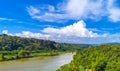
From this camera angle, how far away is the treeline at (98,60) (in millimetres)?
29269

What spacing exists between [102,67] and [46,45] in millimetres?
71016

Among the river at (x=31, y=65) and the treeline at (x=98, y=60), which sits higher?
the treeline at (x=98, y=60)

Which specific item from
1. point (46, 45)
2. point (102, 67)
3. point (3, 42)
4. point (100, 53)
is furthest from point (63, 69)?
point (46, 45)

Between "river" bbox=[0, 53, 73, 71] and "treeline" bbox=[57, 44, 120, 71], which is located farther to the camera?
"river" bbox=[0, 53, 73, 71]

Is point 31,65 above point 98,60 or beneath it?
beneath

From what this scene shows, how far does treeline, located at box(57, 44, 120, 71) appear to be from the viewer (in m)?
29.3

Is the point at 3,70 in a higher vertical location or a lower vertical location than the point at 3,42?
lower

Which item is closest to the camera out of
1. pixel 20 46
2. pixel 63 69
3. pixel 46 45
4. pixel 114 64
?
pixel 63 69

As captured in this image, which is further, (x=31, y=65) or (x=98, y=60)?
(x=31, y=65)

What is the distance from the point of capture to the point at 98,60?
33562 mm

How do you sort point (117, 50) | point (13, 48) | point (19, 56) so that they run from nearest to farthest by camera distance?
point (117, 50)
point (19, 56)
point (13, 48)

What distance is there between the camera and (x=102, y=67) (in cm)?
3156

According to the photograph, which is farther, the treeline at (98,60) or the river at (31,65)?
the river at (31,65)

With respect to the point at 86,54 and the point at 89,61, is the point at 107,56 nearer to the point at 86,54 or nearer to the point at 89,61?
the point at 89,61
